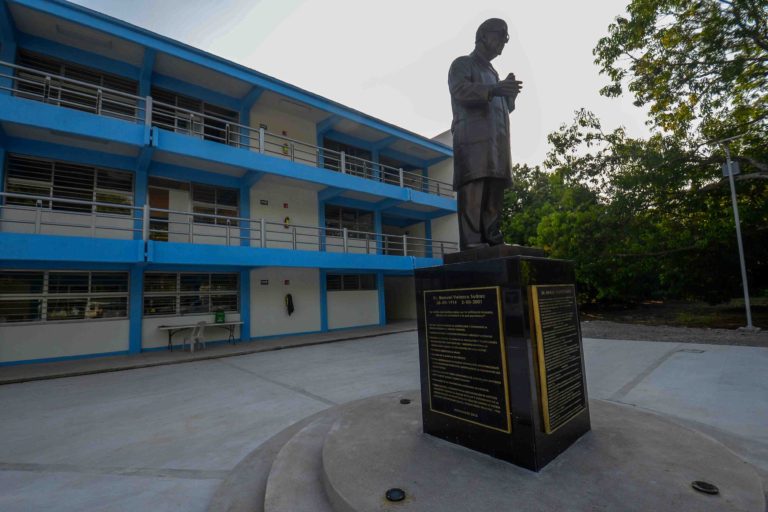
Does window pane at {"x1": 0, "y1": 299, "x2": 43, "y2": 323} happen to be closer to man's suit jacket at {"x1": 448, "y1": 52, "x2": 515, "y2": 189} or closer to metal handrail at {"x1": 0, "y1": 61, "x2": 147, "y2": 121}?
metal handrail at {"x1": 0, "y1": 61, "x2": 147, "y2": 121}

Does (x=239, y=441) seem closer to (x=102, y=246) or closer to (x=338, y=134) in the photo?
(x=102, y=246)

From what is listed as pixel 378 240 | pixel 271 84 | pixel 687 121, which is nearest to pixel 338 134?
pixel 271 84

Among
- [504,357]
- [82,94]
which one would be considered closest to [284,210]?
[82,94]

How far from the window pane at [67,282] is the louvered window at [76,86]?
4.34 m

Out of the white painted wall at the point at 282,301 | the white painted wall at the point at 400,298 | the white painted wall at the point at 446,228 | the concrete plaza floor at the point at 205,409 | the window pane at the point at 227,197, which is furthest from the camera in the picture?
the white painted wall at the point at 400,298

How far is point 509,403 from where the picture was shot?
2779 millimetres

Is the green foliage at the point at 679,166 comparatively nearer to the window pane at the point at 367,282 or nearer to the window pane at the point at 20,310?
the window pane at the point at 367,282

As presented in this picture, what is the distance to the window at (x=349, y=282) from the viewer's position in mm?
15125

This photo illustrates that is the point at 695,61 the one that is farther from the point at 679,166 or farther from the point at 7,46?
the point at 7,46

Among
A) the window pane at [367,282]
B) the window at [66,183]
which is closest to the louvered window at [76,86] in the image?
the window at [66,183]

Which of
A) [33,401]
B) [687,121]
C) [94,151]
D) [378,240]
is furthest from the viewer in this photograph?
[378,240]

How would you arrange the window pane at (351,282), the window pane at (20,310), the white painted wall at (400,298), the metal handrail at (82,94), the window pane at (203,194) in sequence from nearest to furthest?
the metal handrail at (82,94)
the window pane at (20,310)
the window pane at (203,194)
the window pane at (351,282)
the white painted wall at (400,298)

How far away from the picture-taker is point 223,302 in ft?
39.4

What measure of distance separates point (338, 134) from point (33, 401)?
13.3m
